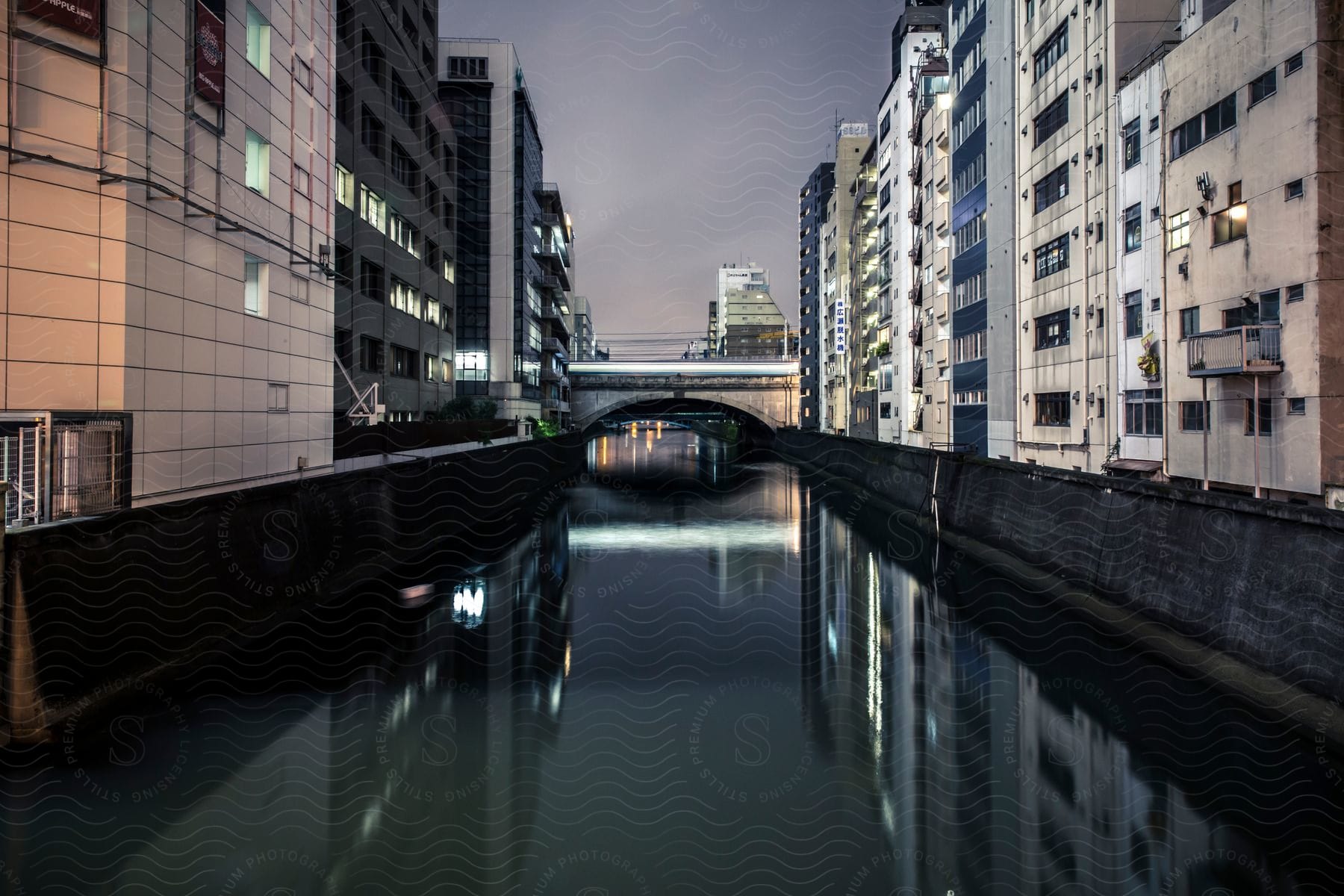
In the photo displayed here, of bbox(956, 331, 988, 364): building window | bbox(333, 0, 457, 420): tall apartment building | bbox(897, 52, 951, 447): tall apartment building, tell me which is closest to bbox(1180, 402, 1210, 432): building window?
bbox(956, 331, 988, 364): building window

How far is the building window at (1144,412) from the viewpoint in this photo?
2091cm

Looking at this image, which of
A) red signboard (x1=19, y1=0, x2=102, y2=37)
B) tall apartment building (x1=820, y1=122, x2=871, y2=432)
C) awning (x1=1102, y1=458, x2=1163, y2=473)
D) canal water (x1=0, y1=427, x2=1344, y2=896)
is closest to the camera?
canal water (x1=0, y1=427, x2=1344, y2=896)

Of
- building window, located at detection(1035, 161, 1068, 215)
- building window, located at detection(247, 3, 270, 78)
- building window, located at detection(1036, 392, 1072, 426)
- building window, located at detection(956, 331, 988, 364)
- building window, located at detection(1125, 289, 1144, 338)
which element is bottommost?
building window, located at detection(1036, 392, 1072, 426)

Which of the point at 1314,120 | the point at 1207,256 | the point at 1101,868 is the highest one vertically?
the point at 1314,120

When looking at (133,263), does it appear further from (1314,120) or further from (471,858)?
(1314,120)

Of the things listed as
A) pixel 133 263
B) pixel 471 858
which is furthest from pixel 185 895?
pixel 133 263

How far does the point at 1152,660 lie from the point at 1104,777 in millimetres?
4231

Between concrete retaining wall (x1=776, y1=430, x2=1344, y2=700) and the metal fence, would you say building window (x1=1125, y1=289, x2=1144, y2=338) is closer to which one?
concrete retaining wall (x1=776, y1=430, x2=1344, y2=700)

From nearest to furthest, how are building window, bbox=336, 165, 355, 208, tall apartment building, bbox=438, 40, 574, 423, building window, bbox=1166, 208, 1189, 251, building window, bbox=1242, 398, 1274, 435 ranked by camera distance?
building window, bbox=1242, 398, 1274, 435
building window, bbox=1166, 208, 1189, 251
building window, bbox=336, 165, 355, 208
tall apartment building, bbox=438, 40, 574, 423

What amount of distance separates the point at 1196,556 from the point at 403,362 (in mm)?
31887

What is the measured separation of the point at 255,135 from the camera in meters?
15.6

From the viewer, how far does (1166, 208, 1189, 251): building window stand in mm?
19219

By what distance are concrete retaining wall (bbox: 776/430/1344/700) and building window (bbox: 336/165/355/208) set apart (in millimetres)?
23858

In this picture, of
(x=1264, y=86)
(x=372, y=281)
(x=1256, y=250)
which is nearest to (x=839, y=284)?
(x=372, y=281)
